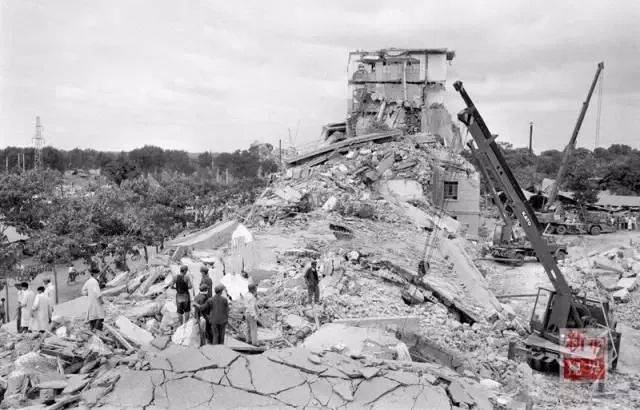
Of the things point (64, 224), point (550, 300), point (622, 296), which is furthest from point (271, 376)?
point (622, 296)

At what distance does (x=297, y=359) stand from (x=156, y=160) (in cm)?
6891

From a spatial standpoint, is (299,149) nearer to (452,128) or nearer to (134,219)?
(452,128)

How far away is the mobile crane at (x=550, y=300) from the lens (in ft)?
31.6

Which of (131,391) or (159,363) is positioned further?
(159,363)

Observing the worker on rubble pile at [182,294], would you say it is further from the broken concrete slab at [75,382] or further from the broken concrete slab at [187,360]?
the broken concrete slab at [75,382]

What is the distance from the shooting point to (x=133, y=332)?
7836 mm

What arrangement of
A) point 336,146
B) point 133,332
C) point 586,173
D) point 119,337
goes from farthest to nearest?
point 586,173 < point 336,146 < point 133,332 < point 119,337

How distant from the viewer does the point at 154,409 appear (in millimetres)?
5676

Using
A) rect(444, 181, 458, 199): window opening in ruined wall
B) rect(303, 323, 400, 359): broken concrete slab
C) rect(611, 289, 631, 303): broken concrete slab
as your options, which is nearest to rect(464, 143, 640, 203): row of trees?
rect(444, 181, 458, 199): window opening in ruined wall

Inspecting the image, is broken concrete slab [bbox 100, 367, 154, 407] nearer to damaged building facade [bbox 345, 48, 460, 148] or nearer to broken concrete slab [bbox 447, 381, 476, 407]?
broken concrete slab [bbox 447, 381, 476, 407]

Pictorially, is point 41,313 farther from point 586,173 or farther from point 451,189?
point 586,173

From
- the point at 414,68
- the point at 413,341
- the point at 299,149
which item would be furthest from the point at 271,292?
the point at 414,68

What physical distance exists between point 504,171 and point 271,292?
4.69 meters

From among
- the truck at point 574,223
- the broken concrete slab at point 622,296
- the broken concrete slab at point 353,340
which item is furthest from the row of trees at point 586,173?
the broken concrete slab at point 353,340
